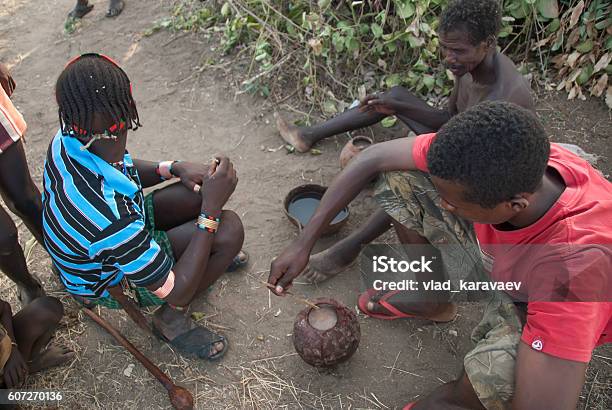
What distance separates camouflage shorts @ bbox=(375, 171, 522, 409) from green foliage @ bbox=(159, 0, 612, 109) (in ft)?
5.14

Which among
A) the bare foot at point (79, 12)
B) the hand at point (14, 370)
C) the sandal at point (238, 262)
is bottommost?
the sandal at point (238, 262)

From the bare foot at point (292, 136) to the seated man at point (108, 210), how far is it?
46.0 inches

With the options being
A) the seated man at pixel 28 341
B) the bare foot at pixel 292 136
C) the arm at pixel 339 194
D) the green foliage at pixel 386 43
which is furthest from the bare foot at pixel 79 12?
the arm at pixel 339 194

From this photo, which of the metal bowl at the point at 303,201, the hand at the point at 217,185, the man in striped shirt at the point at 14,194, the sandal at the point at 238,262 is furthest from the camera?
the metal bowl at the point at 303,201

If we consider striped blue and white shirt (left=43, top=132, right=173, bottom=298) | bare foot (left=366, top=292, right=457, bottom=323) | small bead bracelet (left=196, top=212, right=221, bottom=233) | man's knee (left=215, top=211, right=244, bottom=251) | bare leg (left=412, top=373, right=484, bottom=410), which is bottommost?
bare foot (left=366, top=292, right=457, bottom=323)

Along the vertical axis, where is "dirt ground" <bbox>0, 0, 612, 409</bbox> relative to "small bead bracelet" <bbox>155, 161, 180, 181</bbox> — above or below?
below

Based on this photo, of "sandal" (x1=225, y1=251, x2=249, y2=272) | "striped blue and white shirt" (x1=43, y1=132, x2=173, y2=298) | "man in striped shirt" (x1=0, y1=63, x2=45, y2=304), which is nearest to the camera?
"striped blue and white shirt" (x1=43, y1=132, x2=173, y2=298)

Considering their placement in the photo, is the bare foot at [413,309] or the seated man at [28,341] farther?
the bare foot at [413,309]

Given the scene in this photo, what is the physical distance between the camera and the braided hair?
1600mm

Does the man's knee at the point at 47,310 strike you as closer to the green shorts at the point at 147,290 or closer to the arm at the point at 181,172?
the green shorts at the point at 147,290

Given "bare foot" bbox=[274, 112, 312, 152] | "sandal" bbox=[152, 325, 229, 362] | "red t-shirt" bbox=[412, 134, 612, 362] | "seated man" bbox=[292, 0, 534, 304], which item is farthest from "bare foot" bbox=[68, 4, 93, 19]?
"red t-shirt" bbox=[412, 134, 612, 362]

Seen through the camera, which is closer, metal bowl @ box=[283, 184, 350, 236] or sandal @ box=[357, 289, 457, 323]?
sandal @ box=[357, 289, 457, 323]

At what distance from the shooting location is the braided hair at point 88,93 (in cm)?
160

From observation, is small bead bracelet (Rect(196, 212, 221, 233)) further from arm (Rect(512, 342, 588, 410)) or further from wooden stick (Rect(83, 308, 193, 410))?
arm (Rect(512, 342, 588, 410))
